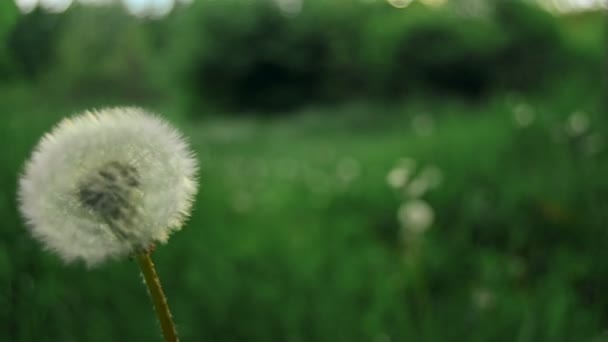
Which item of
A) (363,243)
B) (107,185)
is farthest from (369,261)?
(107,185)

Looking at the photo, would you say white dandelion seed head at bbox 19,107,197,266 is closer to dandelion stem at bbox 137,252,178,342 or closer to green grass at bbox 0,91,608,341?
dandelion stem at bbox 137,252,178,342

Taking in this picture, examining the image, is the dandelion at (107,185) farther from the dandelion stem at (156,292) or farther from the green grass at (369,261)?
the green grass at (369,261)

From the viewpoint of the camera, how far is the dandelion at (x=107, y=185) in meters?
0.57

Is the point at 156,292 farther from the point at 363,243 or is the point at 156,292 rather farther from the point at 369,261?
the point at 363,243

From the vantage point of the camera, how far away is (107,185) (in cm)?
59

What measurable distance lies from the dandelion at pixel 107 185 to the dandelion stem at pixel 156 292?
0.02 m

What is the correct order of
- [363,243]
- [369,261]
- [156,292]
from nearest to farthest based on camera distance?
1. [156,292]
2. [369,261]
3. [363,243]

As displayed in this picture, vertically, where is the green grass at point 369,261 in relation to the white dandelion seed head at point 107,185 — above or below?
above

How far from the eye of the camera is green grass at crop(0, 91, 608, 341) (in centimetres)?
200

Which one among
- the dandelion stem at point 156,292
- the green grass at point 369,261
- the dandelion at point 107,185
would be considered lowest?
the dandelion stem at point 156,292

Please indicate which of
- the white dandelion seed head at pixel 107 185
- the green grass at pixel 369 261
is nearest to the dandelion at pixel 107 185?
the white dandelion seed head at pixel 107 185

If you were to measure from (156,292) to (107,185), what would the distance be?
115 millimetres

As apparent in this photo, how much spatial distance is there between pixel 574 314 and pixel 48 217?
7.30ft

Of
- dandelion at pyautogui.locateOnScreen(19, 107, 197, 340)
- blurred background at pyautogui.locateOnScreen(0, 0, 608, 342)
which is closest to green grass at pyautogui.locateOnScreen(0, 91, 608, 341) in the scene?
blurred background at pyautogui.locateOnScreen(0, 0, 608, 342)
